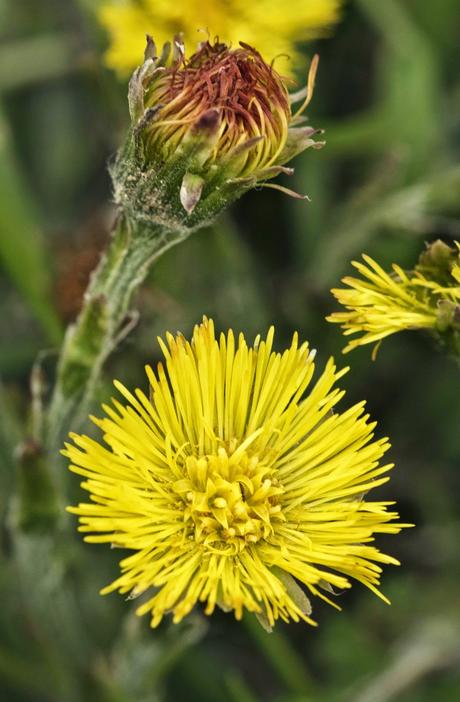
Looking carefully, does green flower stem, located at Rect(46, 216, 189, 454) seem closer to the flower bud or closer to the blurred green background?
the flower bud

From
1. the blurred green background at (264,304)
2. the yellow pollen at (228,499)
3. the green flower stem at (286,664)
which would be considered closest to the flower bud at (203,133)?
the yellow pollen at (228,499)

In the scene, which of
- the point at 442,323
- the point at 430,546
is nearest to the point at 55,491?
the point at 442,323

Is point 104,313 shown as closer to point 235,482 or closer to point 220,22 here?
point 235,482

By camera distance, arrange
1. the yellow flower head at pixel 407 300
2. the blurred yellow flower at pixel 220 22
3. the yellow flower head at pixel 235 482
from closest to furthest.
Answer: the yellow flower head at pixel 235 482, the yellow flower head at pixel 407 300, the blurred yellow flower at pixel 220 22

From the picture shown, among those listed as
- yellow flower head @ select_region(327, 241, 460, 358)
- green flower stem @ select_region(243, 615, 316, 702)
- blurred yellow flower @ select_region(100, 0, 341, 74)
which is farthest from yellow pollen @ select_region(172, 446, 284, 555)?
blurred yellow flower @ select_region(100, 0, 341, 74)

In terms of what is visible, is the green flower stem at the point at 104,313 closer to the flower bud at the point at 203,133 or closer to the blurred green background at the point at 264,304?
the flower bud at the point at 203,133

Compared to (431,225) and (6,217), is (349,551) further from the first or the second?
(6,217)

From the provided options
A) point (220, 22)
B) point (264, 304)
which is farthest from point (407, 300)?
point (264, 304)
